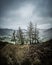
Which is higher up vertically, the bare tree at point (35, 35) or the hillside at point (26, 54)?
the bare tree at point (35, 35)

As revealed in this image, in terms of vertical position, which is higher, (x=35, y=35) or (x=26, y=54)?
(x=35, y=35)

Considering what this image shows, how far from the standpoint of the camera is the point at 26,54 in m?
4.67

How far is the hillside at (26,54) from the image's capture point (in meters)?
4.55

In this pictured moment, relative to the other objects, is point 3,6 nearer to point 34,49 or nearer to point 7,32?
point 7,32

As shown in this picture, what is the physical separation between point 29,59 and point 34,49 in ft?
1.39

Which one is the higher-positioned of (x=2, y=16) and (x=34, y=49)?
(x=2, y=16)

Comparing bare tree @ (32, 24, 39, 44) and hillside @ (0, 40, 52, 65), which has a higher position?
bare tree @ (32, 24, 39, 44)

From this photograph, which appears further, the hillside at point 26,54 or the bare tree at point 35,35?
the bare tree at point 35,35

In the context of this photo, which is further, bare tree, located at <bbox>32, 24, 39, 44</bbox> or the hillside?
bare tree, located at <bbox>32, 24, 39, 44</bbox>

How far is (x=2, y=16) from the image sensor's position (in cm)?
489

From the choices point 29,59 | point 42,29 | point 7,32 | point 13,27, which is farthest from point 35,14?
point 29,59

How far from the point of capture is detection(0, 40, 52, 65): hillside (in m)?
4.55

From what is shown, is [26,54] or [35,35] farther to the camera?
[35,35]

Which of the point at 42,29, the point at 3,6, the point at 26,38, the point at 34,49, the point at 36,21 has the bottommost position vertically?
the point at 34,49
